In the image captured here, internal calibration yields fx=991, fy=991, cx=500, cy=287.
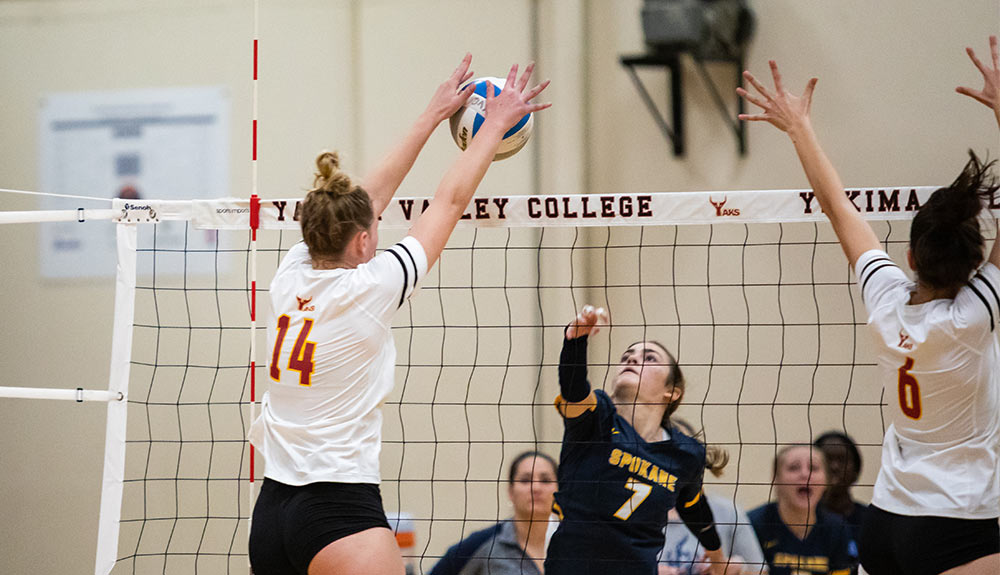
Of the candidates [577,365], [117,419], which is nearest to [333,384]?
[577,365]

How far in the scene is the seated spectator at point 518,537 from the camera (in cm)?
460

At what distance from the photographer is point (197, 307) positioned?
6.22 m

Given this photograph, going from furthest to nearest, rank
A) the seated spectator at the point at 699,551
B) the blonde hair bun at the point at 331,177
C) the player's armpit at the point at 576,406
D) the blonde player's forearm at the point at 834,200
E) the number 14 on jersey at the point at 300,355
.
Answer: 1. the seated spectator at the point at 699,551
2. the player's armpit at the point at 576,406
3. the blonde player's forearm at the point at 834,200
4. the blonde hair bun at the point at 331,177
5. the number 14 on jersey at the point at 300,355

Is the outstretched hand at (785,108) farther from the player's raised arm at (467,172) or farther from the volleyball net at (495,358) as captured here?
the volleyball net at (495,358)

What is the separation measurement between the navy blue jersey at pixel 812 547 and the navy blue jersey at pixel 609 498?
114cm

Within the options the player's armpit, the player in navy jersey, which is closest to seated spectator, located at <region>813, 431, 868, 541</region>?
the player in navy jersey

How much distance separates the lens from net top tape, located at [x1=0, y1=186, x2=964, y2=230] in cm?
346

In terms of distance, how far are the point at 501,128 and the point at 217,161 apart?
3619 millimetres

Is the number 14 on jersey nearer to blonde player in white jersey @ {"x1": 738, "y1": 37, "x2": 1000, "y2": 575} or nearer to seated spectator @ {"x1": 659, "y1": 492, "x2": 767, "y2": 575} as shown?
blonde player in white jersey @ {"x1": 738, "y1": 37, "x2": 1000, "y2": 575}

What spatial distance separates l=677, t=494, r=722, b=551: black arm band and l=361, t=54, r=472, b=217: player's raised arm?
1.76m

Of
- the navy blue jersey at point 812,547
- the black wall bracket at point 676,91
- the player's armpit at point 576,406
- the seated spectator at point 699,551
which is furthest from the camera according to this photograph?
the black wall bracket at point 676,91

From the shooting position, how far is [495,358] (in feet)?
19.6

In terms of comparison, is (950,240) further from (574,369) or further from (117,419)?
(117,419)

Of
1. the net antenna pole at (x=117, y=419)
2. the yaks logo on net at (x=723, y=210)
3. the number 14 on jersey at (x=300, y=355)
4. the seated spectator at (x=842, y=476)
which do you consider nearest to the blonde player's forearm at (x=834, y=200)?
the yaks logo on net at (x=723, y=210)
